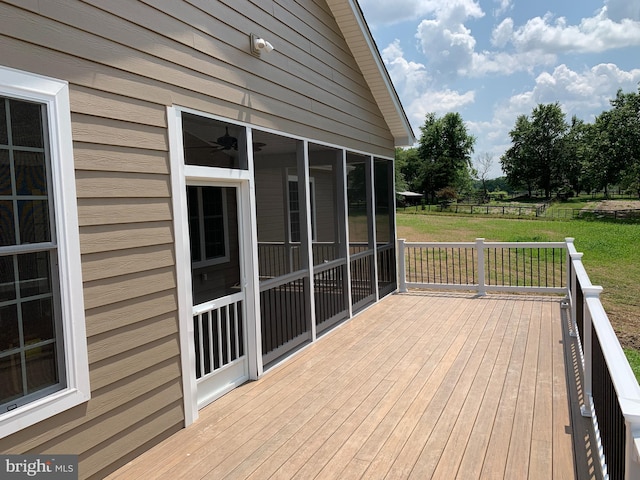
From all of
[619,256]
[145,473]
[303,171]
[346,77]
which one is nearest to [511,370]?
[303,171]

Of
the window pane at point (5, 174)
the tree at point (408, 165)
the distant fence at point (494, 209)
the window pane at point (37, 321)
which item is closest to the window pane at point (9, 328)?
the window pane at point (37, 321)

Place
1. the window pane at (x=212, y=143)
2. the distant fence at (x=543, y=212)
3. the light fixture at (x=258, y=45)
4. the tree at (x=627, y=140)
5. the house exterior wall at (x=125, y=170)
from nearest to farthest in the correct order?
the house exterior wall at (x=125, y=170) → the window pane at (x=212, y=143) → the light fixture at (x=258, y=45) → the distant fence at (x=543, y=212) → the tree at (x=627, y=140)

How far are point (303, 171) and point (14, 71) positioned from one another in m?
3.27

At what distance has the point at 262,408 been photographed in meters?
3.80

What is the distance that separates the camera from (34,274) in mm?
2438

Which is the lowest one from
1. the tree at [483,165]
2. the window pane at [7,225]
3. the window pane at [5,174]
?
the window pane at [7,225]

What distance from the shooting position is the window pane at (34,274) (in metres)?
2.38

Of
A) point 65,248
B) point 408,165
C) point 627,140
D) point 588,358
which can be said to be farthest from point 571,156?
point 65,248

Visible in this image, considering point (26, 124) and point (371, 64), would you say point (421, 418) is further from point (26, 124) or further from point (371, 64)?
point (371, 64)

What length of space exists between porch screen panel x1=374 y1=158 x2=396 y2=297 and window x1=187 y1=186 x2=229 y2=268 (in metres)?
3.90

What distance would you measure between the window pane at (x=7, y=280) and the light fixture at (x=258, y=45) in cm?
289

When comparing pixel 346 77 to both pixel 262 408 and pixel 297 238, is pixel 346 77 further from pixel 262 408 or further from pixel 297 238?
pixel 262 408

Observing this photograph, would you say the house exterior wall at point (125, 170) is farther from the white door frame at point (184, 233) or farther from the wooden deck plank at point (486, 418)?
the wooden deck plank at point (486, 418)

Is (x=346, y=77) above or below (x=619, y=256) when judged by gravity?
above
